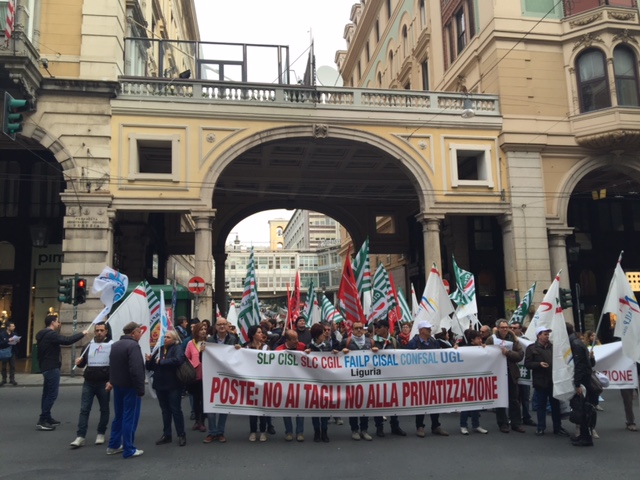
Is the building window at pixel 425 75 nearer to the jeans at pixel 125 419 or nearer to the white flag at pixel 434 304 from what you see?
the white flag at pixel 434 304

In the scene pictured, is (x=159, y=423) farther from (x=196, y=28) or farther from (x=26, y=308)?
(x=196, y=28)

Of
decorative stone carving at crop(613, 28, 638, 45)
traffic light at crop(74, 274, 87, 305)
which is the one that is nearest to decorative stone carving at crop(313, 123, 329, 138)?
traffic light at crop(74, 274, 87, 305)

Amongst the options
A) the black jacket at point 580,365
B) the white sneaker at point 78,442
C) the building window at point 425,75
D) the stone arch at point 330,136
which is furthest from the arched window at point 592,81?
the white sneaker at point 78,442

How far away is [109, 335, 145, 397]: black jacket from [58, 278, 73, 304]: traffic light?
10118 millimetres

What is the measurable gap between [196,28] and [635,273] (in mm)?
38708

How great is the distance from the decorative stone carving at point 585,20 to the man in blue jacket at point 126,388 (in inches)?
860

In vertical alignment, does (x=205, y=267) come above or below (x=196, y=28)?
below

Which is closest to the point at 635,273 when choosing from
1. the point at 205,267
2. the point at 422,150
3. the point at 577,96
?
the point at 577,96

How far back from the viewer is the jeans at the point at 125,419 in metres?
7.43

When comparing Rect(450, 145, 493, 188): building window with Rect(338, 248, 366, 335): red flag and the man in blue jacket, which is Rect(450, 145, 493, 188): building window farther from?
the man in blue jacket

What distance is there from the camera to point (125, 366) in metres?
7.51

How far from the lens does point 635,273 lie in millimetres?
26375

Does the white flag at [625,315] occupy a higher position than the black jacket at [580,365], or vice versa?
the white flag at [625,315]

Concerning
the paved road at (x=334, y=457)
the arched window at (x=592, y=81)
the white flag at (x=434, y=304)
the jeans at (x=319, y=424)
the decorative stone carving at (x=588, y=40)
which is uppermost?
the decorative stone carving at (x=588, y=40)
